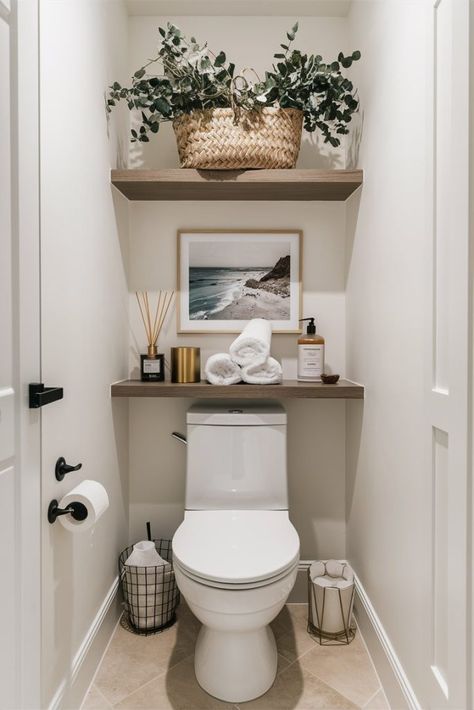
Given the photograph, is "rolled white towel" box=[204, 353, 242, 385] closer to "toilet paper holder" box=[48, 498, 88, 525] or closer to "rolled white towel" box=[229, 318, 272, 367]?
"rolled white towel" box=[229, 318, 272, 367]

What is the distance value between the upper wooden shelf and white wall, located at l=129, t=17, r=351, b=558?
156 millimetres

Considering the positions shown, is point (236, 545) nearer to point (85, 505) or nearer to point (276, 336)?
point (85, 505)

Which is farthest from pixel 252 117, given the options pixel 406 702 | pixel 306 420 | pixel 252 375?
pixel 406 702

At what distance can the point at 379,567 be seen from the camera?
5.31 ft

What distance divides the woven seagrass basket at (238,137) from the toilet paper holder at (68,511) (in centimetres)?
126

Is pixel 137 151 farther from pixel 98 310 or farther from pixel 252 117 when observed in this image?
pixel 98 310

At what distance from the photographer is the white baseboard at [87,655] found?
4.38ft

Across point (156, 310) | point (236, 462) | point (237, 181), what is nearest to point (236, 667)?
point (236, 462)

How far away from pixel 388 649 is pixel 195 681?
655 mm

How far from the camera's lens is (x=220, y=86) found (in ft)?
5.44

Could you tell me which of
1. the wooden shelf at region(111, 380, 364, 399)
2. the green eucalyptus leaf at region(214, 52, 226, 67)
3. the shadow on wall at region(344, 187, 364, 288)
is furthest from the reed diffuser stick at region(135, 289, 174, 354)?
the green eucalyptus leaf at region(214, 52, 226, 67)

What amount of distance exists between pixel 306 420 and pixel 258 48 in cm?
165

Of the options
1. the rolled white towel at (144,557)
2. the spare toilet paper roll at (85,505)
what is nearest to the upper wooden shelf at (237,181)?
the spare toilet paper roll at (85,505)

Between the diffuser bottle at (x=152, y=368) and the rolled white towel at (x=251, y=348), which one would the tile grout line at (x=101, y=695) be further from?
the rolled white towel at (x=251, y=348)
